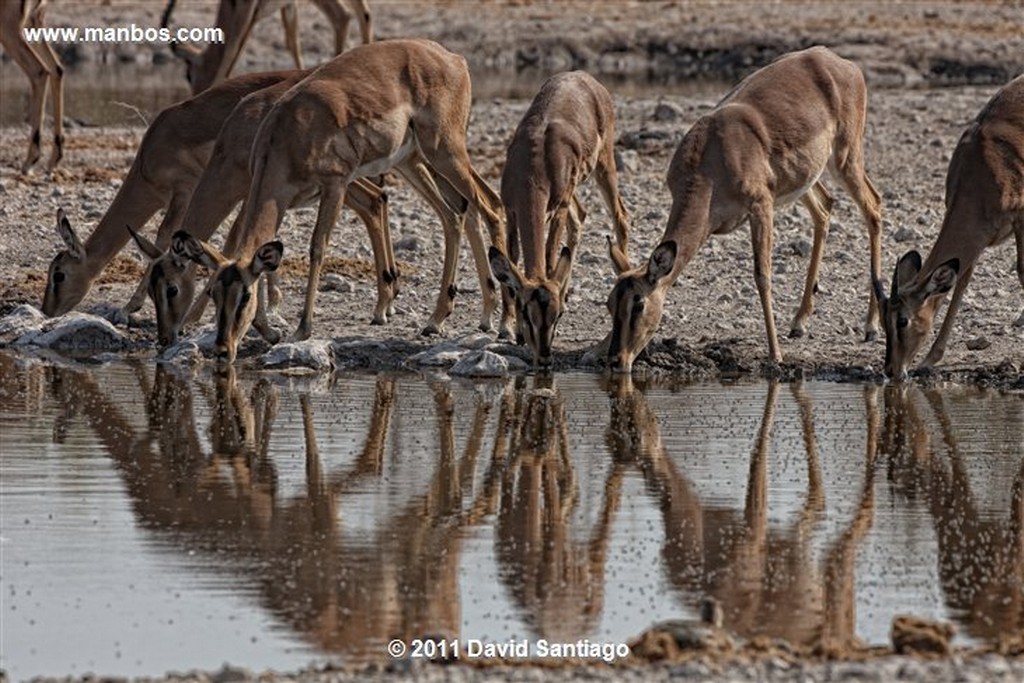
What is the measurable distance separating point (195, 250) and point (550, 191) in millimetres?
2391

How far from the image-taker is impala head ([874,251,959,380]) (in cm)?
1326

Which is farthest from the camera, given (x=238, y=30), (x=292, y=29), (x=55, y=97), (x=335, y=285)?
(x=292, y=29)

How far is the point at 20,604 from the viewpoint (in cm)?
827

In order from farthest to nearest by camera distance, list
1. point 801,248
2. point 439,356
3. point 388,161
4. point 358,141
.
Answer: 1. point 801,248
2. point 388,161
3. point 358,141
4. point 439,356

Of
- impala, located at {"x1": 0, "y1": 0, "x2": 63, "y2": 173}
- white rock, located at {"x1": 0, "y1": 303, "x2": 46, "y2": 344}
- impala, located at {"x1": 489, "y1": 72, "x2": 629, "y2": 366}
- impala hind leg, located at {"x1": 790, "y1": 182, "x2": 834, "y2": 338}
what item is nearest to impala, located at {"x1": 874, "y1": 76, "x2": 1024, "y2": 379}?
impala hind leg, located at {"x1": 790, "y1": 182, "x2": 834, "y2": 338}

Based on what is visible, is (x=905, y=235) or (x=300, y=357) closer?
(x=300, y=357)

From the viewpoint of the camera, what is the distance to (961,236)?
13.6 metres

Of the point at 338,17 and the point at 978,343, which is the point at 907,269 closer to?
the point at 978,343

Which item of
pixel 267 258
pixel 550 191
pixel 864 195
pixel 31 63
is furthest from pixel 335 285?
pixel 31 63

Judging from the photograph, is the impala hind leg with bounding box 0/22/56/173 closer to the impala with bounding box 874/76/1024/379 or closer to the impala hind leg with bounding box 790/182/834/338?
the impala hind leg with bounding box 790/182/834/338

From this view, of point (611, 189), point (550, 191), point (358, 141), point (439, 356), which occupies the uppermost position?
point (358, 141)

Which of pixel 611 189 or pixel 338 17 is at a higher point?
pixel 338 17

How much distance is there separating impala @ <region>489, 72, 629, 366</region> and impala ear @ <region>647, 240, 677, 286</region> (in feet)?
1.24

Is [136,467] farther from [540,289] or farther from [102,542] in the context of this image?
[540,289]
